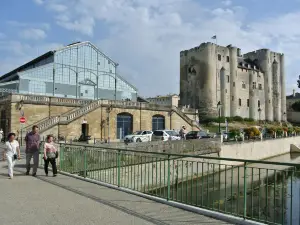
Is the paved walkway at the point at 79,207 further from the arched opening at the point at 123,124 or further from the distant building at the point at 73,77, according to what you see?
the distant building at the point at 73,77

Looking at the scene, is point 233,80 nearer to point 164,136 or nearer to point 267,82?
point 267,82

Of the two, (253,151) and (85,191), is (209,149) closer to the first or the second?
(253,151)

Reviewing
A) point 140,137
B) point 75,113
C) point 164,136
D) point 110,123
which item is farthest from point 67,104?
point 164,136

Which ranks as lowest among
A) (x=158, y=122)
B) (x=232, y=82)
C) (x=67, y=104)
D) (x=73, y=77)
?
(x=158, y=122)

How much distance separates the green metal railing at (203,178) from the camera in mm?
6902

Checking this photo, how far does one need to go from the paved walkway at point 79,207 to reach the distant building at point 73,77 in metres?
35.4

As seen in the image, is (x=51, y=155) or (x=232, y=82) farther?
(x=232, y=82)

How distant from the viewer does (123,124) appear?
144 ft

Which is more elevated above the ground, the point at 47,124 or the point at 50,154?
the point at 47,124

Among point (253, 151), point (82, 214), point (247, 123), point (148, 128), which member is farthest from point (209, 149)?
point (247, 123)

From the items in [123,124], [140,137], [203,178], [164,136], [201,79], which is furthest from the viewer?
[201,79]

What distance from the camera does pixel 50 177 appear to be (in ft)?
41.6

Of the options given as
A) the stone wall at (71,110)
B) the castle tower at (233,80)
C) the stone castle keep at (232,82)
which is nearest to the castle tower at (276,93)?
the stone castle keep at (232,82)

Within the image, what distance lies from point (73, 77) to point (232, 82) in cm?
4230
